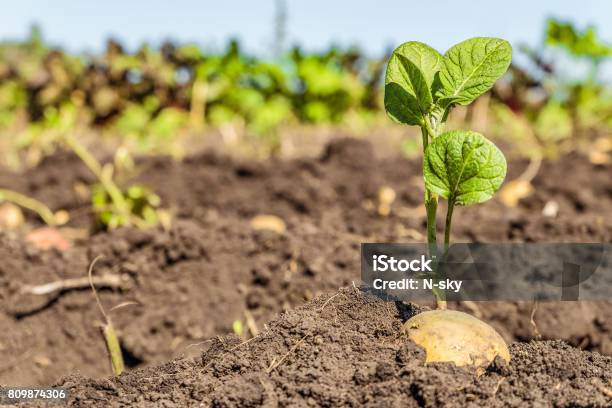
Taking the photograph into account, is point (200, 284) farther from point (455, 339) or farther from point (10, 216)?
point (10, 216)

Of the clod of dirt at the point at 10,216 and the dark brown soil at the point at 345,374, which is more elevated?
the dark brown soil at the point at 345,374

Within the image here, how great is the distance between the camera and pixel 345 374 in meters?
1.42

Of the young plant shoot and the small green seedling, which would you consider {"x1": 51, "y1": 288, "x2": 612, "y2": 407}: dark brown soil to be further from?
the small green seedling

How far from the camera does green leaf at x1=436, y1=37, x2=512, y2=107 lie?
1.55 metres

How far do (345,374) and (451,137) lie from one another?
520 mm

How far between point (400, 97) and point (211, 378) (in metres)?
0.71

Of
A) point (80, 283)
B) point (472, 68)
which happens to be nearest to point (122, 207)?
point (80, 283)

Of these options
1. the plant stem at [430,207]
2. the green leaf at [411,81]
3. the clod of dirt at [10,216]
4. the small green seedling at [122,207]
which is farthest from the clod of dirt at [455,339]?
the clod of dirt at [10,216]

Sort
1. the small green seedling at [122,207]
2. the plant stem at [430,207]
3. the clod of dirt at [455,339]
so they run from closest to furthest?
the clod of dirt at [455,339]
the plant stem at [430,207]
the small green seedling at [122,207]

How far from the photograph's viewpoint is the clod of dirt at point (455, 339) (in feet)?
4.81

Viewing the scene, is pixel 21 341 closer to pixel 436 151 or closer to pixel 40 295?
pixel 40 295

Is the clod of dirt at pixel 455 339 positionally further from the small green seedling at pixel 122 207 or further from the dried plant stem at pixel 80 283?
the small green seedling at pixel 122 207

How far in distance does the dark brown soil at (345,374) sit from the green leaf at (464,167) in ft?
0.97

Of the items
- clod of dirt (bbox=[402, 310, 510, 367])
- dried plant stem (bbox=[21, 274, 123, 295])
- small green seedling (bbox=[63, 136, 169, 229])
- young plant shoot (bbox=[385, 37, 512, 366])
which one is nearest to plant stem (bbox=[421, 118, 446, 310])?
young plant shoot (bbox=[385, 37, 512, 366])
